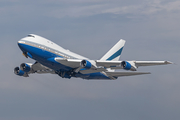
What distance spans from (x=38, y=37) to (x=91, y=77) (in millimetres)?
17563

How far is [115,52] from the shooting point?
91.2 meters

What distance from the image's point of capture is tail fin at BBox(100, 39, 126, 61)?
8913cm

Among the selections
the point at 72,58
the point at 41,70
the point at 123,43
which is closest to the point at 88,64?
the point at 72,58

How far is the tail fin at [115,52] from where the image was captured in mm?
89131

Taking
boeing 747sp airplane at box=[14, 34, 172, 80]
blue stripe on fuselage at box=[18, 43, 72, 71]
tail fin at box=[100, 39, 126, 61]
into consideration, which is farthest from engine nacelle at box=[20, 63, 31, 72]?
tail fin at box=[100, 39, 126, 61]

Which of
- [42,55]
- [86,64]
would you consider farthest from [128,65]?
[42,55]

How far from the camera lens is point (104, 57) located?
291 feet

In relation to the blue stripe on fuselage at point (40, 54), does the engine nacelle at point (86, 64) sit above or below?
below

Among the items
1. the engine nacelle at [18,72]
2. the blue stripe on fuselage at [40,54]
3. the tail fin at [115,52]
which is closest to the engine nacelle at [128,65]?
the blue stripe on fuselage at [40,54]

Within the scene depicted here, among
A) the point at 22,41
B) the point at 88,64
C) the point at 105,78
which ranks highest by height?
the point at 22,41

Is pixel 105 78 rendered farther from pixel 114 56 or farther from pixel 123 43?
Answer: pixel 123 43

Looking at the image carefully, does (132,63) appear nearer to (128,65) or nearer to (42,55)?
(128,65)

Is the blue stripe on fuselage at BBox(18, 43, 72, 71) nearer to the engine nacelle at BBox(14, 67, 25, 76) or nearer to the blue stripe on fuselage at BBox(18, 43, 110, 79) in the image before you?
the blue stripe on fuselage at BBox(18, 43, 110, 79)

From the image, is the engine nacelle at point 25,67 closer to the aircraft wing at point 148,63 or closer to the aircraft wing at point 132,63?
the aircraft wing at point 132,63
